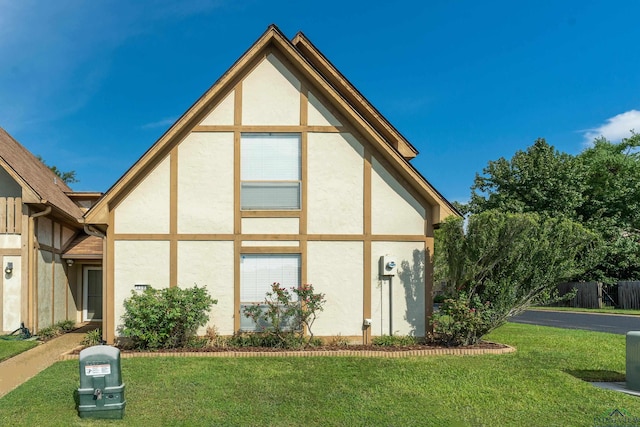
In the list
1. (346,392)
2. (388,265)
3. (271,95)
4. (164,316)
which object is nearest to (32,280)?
(164,316)

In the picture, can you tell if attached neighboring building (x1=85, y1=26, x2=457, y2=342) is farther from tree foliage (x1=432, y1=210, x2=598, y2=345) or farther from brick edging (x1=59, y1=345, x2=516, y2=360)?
brick edging (x1=59, y1=345, x2=516, y2=360)

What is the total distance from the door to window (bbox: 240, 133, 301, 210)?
991 cm

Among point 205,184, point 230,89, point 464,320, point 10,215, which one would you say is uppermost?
point 230,89

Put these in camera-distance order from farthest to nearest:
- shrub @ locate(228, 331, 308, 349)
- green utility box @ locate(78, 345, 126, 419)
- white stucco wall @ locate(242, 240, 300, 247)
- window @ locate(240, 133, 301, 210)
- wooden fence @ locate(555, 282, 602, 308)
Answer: wooden fence @ locate(555, 282, 602, 308)
window @ locate(240, 133, 301, 210)
white stucco wall @ locate(242, 240, 300, 247)
shrub @ locate(228, 331, 308, 349)
green utility box @ locate(78, 345, 126, 419)

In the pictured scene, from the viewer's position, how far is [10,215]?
13430mm

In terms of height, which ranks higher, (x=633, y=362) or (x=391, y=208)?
(x=391, y=208)

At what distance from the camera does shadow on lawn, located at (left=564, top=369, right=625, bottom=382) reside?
28.6 feet

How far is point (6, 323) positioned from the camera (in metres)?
13.2

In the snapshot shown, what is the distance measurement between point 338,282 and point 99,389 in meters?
6.24

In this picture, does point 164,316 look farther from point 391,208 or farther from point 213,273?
point 391,208

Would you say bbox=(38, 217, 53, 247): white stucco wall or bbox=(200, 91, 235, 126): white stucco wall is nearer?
bbox=(200, 91, 235, 126): white stucco wall

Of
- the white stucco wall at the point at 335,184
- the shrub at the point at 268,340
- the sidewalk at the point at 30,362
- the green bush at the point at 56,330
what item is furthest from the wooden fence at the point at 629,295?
the green bush at the point at 56,330

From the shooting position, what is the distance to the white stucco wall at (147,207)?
1128 cm

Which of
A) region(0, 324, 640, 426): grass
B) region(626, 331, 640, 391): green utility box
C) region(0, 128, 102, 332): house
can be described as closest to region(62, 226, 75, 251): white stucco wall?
region(0, 128, 102, 332): house
